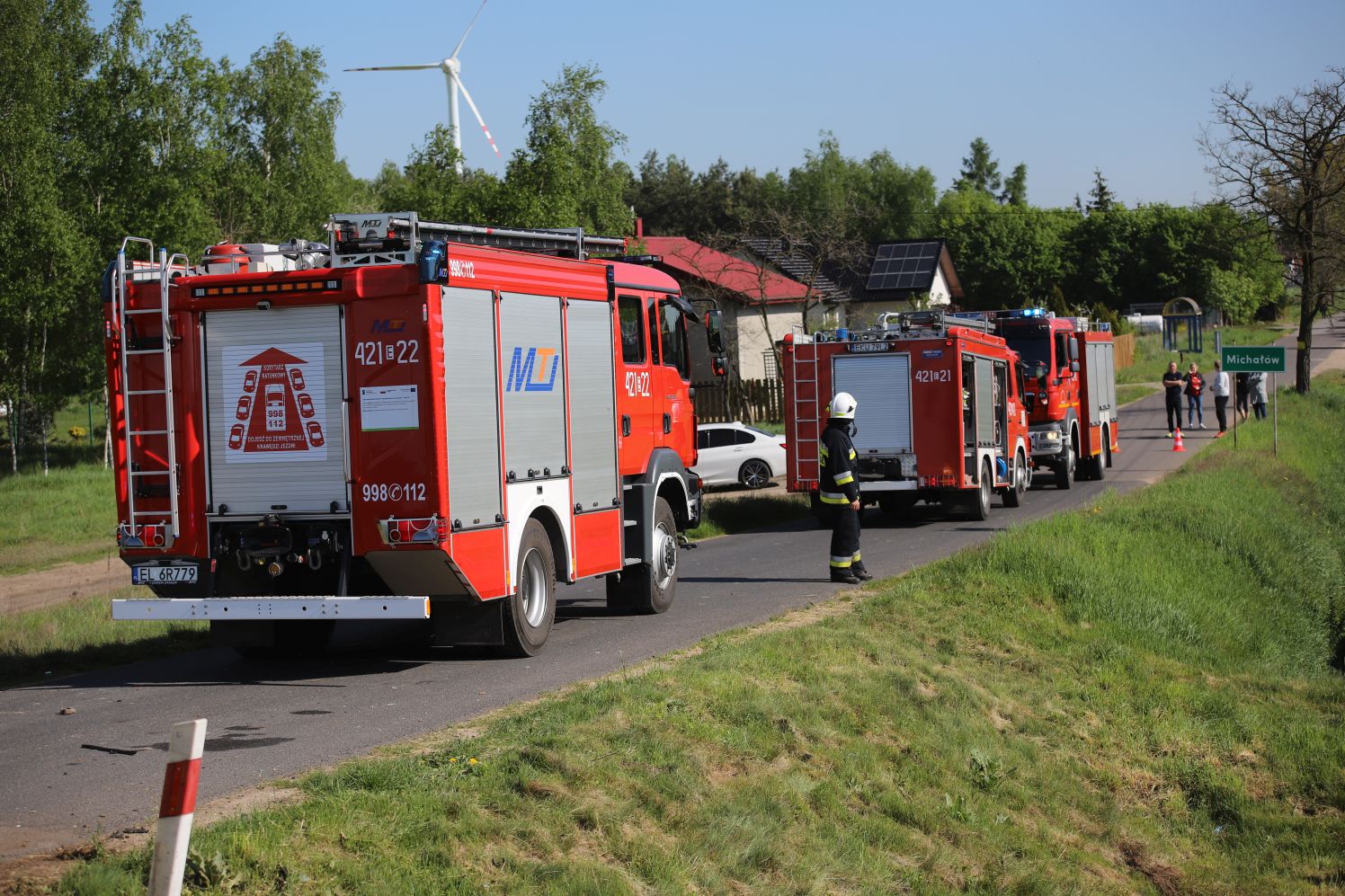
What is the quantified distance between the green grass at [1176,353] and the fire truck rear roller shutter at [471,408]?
4969cm

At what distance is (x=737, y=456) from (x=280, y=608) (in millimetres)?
19917

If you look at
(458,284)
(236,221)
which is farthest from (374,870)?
(236,221)

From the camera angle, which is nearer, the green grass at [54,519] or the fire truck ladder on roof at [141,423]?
the fire truck ladder on roof at [141,423]

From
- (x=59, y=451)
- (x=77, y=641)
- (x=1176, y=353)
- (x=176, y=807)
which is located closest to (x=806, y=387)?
(x=77, y=641)

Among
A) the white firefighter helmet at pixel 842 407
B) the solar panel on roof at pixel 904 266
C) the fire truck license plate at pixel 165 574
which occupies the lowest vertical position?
the fire truck license plate at pixel 165 574

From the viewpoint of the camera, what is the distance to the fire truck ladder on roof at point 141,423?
33.8ft

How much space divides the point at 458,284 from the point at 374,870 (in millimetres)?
5287

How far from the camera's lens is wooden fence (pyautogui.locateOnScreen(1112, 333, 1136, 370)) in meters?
66.3

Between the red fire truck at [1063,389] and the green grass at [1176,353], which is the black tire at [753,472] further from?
the green grass at [1176,353]

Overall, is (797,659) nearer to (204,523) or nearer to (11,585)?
(204,523)

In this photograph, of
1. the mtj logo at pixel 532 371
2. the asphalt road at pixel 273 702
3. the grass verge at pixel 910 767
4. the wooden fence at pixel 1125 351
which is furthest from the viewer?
the wooden fence at pixel 1125 351

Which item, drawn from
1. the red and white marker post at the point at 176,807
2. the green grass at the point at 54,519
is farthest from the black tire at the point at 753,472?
the red and white marker post at the point at 176,807

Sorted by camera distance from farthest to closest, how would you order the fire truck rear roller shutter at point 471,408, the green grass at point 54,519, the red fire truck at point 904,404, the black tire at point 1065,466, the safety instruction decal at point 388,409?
the black tire at point 1065,466
the green grass at point 54,519
the red fire truck at point 904,404
the fire truck rear roller shutter at point 471,408
the safety instruction decal at point 388,409

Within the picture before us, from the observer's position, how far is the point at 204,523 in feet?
34.4
